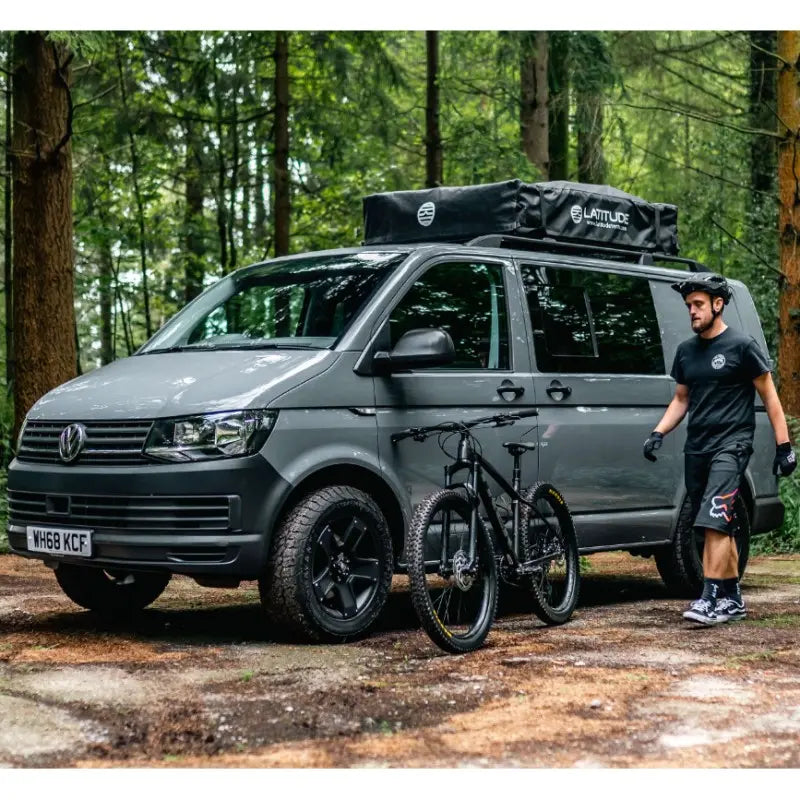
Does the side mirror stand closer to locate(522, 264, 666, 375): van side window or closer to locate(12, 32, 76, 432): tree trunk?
locate(522, 264, 666, 375): van side window

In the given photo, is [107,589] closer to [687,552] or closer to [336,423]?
[336,423]

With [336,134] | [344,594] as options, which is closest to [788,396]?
Result: [344,594]

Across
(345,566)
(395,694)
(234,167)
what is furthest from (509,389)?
(234,167)

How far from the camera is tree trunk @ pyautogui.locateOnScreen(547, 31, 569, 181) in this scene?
1897 centimetres

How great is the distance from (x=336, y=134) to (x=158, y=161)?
3471 millimetres

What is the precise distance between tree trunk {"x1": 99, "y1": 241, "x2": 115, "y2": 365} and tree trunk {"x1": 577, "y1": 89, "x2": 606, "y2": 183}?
7781 mm

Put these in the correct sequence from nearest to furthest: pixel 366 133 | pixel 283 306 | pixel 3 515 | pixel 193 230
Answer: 1. pixel 283 306
2. pixel 3 515
3. pixel 366 133
4. pixel 193 230

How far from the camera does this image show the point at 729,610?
7332mm

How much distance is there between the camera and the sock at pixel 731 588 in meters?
7.38

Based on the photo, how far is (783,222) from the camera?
13.2m

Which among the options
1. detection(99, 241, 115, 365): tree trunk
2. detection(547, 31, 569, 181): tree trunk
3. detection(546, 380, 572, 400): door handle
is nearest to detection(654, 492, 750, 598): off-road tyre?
detection(546, 380, 572, 400): door handle

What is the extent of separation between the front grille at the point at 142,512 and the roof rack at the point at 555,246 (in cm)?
260

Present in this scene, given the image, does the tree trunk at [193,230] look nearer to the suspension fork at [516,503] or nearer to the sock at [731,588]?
the suspension fork at [516,503]

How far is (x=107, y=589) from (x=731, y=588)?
3.71 meters
